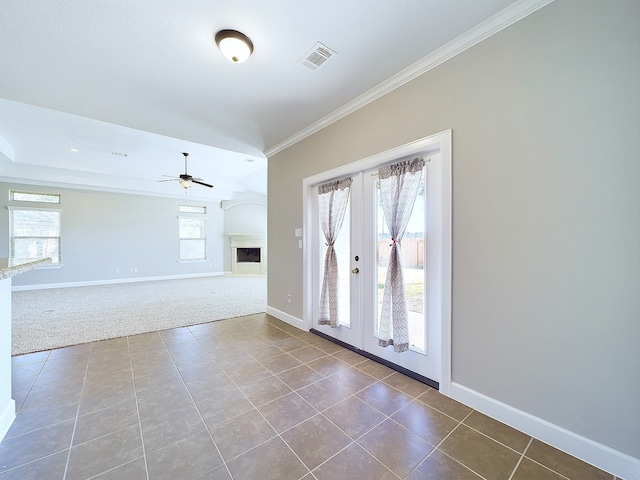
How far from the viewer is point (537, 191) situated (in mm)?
1593

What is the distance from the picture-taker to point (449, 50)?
1.97 metres

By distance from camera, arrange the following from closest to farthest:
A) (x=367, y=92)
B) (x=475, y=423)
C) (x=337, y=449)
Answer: (x=337, y=449)
(x=475, y=423)
(x=367, y=92)

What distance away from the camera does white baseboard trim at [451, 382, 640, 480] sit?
1325mm

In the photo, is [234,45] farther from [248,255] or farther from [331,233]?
[248,255]

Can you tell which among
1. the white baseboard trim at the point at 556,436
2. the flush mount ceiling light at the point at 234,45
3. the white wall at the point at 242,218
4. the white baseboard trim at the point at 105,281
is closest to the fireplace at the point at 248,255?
the white wall at the point at 242,218

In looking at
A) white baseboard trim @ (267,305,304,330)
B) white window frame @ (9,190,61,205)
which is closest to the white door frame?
white baseboard trim @ (267,305,304,330)

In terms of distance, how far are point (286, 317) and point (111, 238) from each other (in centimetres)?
659

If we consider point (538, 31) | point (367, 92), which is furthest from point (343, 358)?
point (538, 31)

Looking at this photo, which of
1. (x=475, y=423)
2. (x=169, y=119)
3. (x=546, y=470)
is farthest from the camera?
(x=169, y=119)

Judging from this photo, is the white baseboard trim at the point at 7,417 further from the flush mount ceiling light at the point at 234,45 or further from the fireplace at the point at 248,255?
the fireplace at the point at 248,255

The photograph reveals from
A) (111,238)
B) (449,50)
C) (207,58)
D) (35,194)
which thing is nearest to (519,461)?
(449,50)

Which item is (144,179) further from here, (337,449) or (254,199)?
(337,449)

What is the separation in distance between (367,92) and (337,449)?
116 inches

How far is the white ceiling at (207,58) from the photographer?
1.70 metres
